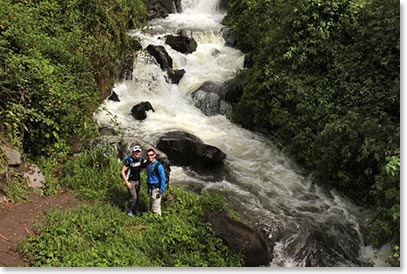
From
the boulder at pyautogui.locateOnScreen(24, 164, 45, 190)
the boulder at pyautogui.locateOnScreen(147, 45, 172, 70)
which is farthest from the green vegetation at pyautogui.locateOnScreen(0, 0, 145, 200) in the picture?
the boulder at pyautogui.locateOnScreen(147, 45, 172, 70)

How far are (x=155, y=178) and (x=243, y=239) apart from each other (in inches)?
85.2

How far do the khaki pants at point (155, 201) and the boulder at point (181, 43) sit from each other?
1080 centimetres

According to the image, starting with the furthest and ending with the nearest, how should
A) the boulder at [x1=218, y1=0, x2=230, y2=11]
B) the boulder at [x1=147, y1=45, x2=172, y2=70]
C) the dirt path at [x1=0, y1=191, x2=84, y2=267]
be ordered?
the boulder at [x1=218, y1=0, x2=230, y2=11] → the boulder at [x1=147, y1=45, x2=172, y2=70] → the dirt path at [x1=0, y1=191, x2=84, y2=267]

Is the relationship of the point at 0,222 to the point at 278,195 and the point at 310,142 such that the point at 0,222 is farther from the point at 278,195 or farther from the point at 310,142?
the point at 310,142

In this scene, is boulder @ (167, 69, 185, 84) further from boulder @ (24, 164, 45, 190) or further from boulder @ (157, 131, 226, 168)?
boulder @ (24, 164, 45, 190)

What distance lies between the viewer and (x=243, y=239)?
7477 millimetres

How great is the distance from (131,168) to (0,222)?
257cm

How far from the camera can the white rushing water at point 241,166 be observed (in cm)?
823

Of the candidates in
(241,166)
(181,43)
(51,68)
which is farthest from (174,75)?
(51,68)

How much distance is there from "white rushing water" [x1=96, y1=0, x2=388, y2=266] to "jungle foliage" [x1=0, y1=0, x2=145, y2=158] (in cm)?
163

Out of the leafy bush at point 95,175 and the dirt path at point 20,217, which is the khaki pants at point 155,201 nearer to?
the leafy bush at point 95,175

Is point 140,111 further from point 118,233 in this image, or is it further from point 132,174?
point 118,233

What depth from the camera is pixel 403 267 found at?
5320 millimetres

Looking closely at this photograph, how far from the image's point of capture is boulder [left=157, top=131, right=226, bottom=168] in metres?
10.9
